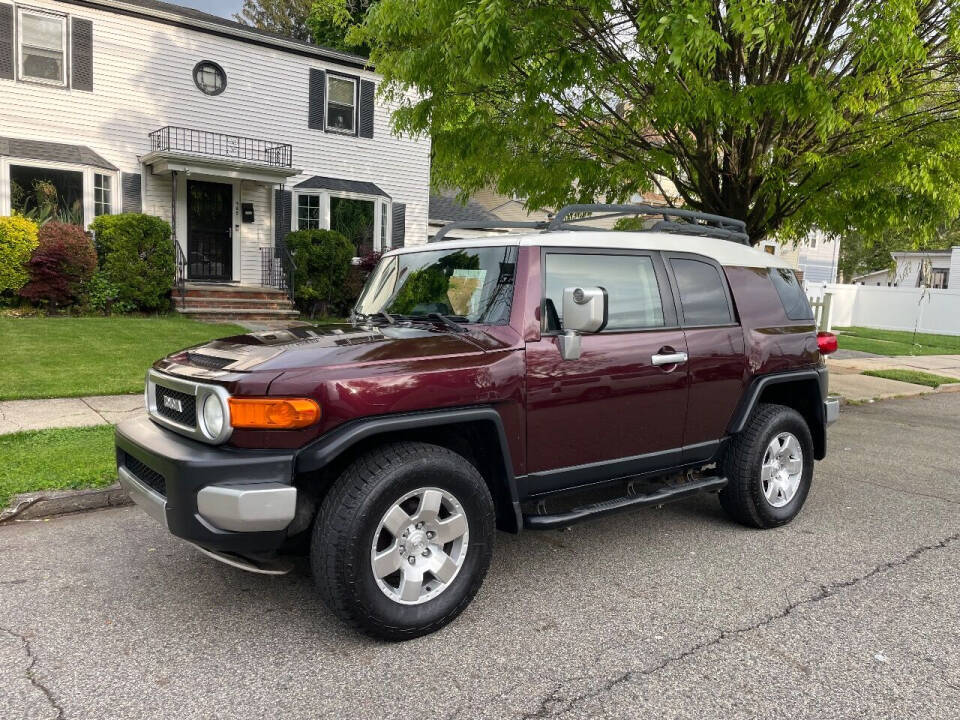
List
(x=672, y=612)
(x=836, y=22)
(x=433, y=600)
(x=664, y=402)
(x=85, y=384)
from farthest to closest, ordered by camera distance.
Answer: (x=85, y=384) < (x=836, y=22) < (x=664, y=402) < (x=672, y=612) < (x=433, y=600)

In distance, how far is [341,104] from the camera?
17656 mm

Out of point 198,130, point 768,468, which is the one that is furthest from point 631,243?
point 198,130

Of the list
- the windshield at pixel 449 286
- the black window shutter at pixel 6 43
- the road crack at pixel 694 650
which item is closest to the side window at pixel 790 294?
the road crack at pixel 694 650

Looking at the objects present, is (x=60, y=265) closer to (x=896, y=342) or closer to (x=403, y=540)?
(x=403, y=540)

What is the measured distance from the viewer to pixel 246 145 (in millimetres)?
16375

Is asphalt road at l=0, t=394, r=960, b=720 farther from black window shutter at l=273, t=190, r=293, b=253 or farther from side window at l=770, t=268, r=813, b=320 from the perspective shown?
black window shutter at l=273, t=190, r=293, b=253

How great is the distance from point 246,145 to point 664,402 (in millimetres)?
14823

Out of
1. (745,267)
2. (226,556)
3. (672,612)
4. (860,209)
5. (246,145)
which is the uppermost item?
(246,145)

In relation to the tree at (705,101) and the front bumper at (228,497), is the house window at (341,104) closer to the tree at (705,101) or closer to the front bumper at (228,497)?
the tree at (705,101)

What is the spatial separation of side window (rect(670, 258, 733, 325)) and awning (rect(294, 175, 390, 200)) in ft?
46.1

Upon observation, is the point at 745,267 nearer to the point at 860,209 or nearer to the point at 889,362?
the point at 860,209

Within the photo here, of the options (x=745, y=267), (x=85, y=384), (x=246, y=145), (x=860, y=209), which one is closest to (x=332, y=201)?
(x=246, y=145)

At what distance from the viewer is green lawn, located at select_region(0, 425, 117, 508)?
4.77 meters

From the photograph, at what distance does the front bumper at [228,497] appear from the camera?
112 inches
